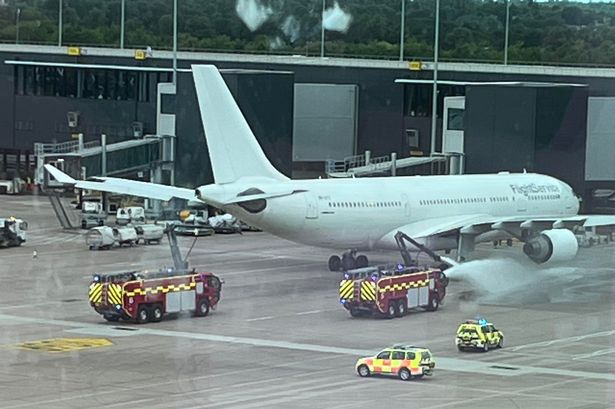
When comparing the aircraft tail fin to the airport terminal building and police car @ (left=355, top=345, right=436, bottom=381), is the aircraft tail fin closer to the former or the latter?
the airport terminal building

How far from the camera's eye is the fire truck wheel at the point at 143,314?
23.7m

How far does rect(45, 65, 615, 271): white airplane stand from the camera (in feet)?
96.0

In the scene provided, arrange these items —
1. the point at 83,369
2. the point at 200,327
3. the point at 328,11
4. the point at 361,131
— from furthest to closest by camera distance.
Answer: the point at 361,131
the point at 328,11
the point at 200,327
the point at 83,369

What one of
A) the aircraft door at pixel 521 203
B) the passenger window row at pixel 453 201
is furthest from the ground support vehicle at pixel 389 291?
the aircraft door at pixel 521 203

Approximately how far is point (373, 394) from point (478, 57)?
15.3 metres

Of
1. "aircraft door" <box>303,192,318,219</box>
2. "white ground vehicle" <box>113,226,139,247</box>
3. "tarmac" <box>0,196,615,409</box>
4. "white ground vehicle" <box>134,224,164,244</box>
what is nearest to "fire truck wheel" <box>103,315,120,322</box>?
"tarmac" <box>0,196,615,409</box>

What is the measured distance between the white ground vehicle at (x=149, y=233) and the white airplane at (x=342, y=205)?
3.12m

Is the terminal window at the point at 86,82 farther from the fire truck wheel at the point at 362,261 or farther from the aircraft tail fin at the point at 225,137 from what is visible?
the fire truck wheel at the point at 362,261

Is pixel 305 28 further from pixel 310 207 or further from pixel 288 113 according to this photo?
pixel 288 113

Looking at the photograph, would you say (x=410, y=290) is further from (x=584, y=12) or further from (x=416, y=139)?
(x=416, y=139)

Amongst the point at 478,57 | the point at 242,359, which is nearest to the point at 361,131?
the point at 478,57

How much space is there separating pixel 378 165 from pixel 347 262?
36.4 ft

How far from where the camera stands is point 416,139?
4256 cm

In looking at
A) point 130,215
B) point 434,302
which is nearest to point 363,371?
point 434,302
